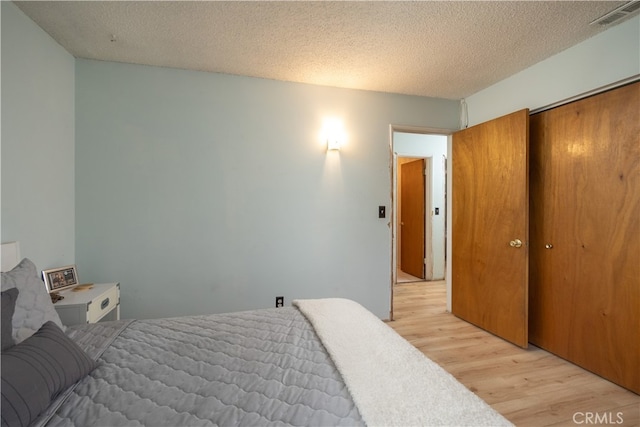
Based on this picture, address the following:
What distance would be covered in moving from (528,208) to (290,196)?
2.04 m

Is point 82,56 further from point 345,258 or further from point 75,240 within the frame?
point 345,258

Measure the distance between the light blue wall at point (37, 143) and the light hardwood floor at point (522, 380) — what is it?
293 cm

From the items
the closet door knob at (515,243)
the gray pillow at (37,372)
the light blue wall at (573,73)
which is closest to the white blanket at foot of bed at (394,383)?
the gray pillow at (37,372)

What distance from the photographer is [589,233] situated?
80.2 inches

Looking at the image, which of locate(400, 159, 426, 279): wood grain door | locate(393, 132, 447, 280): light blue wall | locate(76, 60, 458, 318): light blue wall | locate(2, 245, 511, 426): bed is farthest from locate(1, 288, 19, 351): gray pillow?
locate(400, 159, 426, 279): wood grain door

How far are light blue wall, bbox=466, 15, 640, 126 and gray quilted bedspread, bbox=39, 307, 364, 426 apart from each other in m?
2.59

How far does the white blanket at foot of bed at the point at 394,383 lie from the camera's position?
805 millimetres

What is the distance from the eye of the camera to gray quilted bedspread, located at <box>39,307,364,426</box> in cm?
82

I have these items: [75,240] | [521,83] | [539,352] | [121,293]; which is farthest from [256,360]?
[521,83]

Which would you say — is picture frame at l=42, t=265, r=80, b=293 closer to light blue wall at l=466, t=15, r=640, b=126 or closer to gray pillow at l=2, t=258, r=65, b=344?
→ gray pillow at l=2, t=258, r=65, b=344

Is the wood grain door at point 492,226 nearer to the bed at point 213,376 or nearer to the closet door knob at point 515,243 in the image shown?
the closet door knob at point 515,243

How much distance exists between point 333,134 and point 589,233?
2.15 m

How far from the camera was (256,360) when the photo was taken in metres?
1.14

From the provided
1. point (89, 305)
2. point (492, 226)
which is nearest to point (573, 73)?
point (492, 226)
